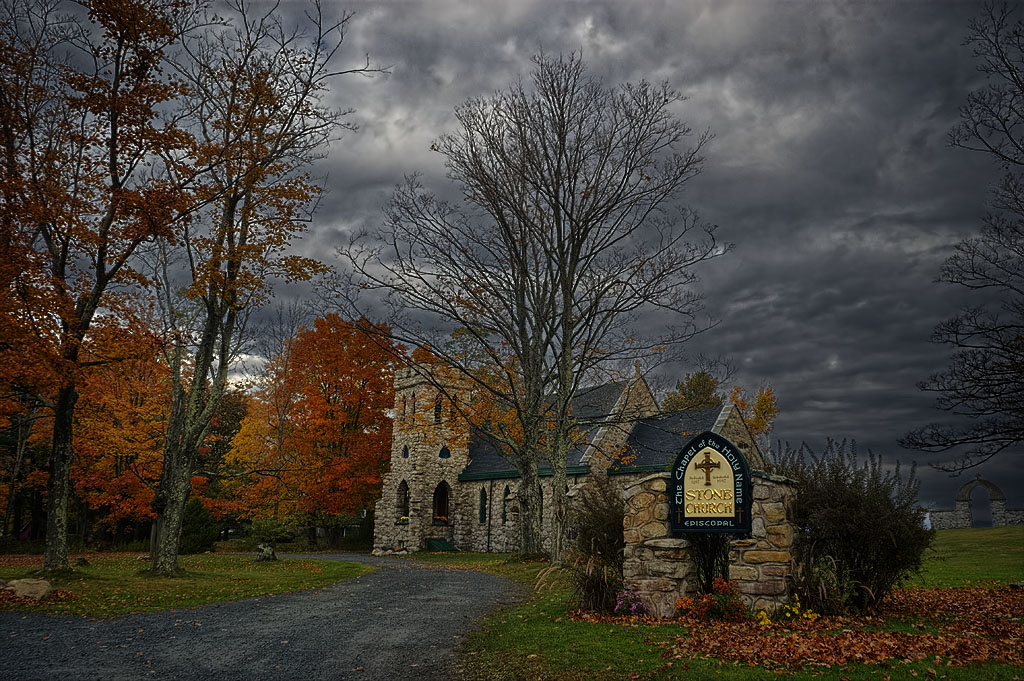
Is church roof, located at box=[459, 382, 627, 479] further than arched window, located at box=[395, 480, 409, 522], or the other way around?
arched window, located at box=[395, 480, 409, 522]

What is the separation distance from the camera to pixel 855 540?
944 centimetres

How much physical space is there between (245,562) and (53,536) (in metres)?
7.87

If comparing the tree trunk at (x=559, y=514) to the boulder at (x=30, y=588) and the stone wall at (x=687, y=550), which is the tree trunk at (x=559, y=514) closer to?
the stone wall at (x=687, y=550)

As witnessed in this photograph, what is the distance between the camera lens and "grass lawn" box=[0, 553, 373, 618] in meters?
10.8

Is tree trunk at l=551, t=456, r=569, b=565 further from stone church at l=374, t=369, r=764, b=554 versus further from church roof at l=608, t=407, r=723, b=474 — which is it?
stone church at l=374, t=369, r=764, b=554

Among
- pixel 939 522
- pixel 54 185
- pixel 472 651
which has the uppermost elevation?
pixel 54 185

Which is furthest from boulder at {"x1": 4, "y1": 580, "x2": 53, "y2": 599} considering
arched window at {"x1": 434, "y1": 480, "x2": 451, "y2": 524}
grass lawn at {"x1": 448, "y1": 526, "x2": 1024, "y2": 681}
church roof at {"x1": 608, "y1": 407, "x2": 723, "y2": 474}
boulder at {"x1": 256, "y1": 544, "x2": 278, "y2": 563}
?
arched window at {"x1": 434, "y1": 480, "x2": 451, "y2": 524}

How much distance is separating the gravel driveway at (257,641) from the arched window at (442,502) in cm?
2057

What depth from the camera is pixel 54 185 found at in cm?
1410

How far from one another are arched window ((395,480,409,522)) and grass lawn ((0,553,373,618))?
12.8 metres

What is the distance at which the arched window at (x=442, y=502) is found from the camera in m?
32.9

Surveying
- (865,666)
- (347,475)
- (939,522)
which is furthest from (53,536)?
(939,522)

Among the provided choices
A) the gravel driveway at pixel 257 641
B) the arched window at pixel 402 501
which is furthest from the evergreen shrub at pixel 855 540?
the arched window at pixel 402 501

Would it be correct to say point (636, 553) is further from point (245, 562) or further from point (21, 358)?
point (245, 562)
